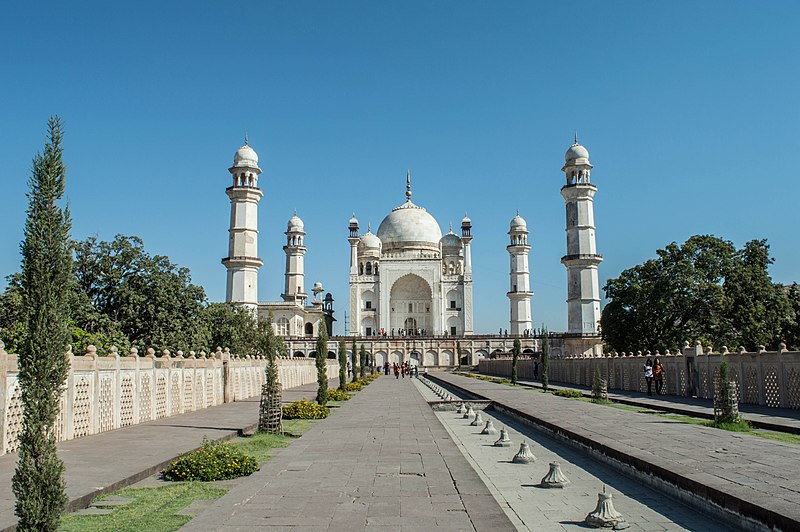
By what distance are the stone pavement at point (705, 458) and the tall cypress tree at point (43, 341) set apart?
15.8 feet

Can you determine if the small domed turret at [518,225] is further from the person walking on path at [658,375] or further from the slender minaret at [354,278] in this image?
the person walking on path at [658,375]

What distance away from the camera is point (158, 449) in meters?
10.2

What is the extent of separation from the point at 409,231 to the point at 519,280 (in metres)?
12.8

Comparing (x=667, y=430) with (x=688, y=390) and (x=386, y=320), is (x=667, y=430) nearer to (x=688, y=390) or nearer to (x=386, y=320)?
(x=688, y=390)

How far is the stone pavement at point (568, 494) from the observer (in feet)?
19.3

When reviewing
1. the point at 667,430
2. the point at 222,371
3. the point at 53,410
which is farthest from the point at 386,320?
the point at 53,410

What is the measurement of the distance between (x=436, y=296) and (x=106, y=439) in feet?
194

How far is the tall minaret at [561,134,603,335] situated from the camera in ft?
182

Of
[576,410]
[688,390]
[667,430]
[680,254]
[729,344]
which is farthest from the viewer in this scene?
[680,254]

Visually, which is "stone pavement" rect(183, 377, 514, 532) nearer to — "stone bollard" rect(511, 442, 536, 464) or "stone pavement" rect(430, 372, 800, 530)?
"stone bollard" rect(511, 442, 536, 464)

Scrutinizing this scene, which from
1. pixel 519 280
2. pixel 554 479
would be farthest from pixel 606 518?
pixel 519 280

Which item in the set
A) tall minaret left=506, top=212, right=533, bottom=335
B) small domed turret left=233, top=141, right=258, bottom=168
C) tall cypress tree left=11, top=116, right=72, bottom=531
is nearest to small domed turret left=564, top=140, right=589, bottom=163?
tall minaret left=506, top=212, right=533, bottom=335

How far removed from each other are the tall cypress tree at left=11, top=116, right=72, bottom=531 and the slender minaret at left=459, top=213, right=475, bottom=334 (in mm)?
64031

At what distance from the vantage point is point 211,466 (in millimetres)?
7988
